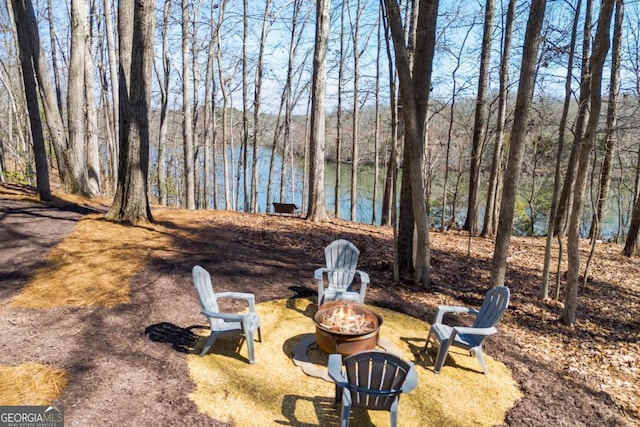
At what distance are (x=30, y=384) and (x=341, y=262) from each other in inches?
146

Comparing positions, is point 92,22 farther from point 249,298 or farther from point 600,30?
point 600,30

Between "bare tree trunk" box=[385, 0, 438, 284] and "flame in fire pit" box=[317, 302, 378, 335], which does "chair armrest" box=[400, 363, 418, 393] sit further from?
"bare tree trunk" box=[385, 0, 438, 284]

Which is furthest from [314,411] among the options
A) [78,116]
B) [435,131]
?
[435,131]

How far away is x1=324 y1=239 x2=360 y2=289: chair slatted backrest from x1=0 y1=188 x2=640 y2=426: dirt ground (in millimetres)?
516

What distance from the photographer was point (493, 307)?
3.96 metres

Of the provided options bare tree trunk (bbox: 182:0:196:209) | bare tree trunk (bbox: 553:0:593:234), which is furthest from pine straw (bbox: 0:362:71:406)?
bare tree trunk (bbox: 182:0:196:209)

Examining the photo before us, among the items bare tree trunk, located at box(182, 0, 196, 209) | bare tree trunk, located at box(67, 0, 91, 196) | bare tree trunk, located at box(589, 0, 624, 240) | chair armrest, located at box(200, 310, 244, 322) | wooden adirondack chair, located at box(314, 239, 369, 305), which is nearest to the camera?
chair armrest, located at box(200, 310, 244, 322)

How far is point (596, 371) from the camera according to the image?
378cm

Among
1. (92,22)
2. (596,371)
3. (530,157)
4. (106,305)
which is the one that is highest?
(92,22)

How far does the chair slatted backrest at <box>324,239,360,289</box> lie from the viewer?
5.23 meters

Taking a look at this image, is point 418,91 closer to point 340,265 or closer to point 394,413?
point 340,265

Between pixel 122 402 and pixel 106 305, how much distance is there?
180cm

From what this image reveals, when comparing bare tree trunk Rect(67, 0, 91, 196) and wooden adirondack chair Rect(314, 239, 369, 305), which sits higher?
bare tree trunk Rect(67, 0, 91, 196)

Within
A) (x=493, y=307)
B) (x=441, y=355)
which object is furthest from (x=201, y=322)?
(x=493, y=307)
